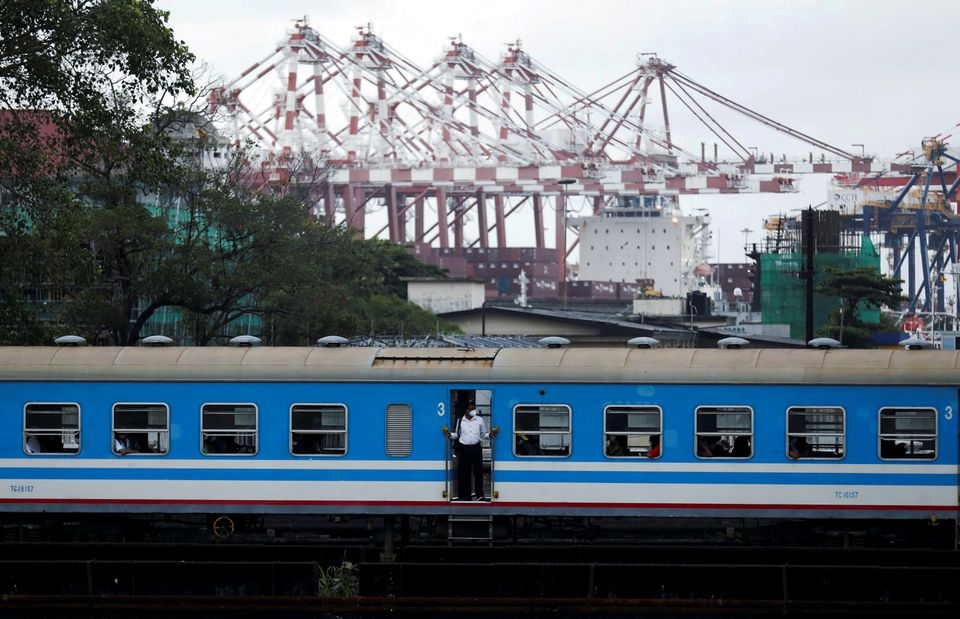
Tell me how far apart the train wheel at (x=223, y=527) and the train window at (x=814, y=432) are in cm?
838

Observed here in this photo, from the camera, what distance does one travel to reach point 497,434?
22.0 m

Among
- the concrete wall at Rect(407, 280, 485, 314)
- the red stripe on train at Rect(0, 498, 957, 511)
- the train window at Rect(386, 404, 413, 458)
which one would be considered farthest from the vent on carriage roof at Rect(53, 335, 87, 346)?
the concrete wall at Rect(407, 280, 485, 314)

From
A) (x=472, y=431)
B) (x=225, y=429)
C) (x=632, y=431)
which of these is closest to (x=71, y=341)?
(x=225, y=429)

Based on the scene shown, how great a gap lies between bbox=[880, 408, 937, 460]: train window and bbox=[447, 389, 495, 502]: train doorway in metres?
5.59

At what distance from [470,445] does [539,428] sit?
3.49 feet

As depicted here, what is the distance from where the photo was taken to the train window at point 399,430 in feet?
72.8

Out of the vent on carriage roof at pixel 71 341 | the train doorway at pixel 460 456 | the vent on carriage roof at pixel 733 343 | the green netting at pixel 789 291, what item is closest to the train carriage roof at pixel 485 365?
the train doorway at pixel 460 456

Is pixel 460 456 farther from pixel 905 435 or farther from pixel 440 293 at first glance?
pixel 440 293

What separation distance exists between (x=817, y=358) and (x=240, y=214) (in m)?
29.9

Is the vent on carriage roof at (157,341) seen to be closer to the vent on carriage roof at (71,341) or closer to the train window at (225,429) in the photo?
the vent on carriage roof at (71,341)

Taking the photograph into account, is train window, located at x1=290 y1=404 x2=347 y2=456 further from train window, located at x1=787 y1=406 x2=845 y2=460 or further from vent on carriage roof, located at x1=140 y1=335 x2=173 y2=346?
train window, located at x1=787 y1=406 x2=845 y2=460

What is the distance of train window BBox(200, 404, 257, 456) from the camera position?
22500mm

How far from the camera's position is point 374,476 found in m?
22.2

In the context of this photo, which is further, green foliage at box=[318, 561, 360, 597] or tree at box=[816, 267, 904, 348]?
tree at box=[816, 267, 904, 348]
